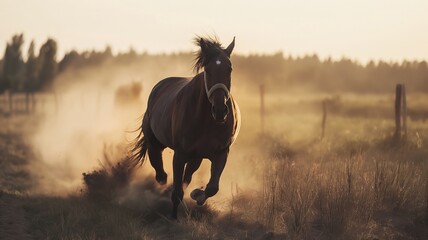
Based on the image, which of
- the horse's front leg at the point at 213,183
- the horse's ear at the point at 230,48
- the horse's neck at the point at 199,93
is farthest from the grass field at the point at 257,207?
the horse's ear at the point at 230,48

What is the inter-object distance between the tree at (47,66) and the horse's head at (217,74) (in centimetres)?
4017

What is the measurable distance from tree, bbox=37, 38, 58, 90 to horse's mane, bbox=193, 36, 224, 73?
1562 inches

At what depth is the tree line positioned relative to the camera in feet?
152

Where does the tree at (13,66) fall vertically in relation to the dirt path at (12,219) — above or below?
above

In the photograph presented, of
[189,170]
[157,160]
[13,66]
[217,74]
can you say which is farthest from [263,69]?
[217,74]

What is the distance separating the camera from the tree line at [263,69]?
46.4 m

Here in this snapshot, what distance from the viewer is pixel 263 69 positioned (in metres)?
75.1

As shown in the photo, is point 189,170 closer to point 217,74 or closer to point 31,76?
point 217,74

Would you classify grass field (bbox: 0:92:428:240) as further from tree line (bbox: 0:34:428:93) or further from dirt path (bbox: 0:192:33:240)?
tree line (bbox: 0:34:428:93)

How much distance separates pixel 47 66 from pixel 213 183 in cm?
4103

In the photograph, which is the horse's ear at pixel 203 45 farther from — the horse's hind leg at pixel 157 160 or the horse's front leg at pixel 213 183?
the horse's hind leg at pixel 157 160

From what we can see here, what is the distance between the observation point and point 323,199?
775 cm

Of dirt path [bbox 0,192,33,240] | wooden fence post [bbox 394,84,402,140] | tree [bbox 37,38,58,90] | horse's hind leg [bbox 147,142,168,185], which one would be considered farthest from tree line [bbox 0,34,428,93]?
dirt path [bbox 0,192,33,240]

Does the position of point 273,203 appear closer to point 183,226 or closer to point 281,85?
point 183,226
